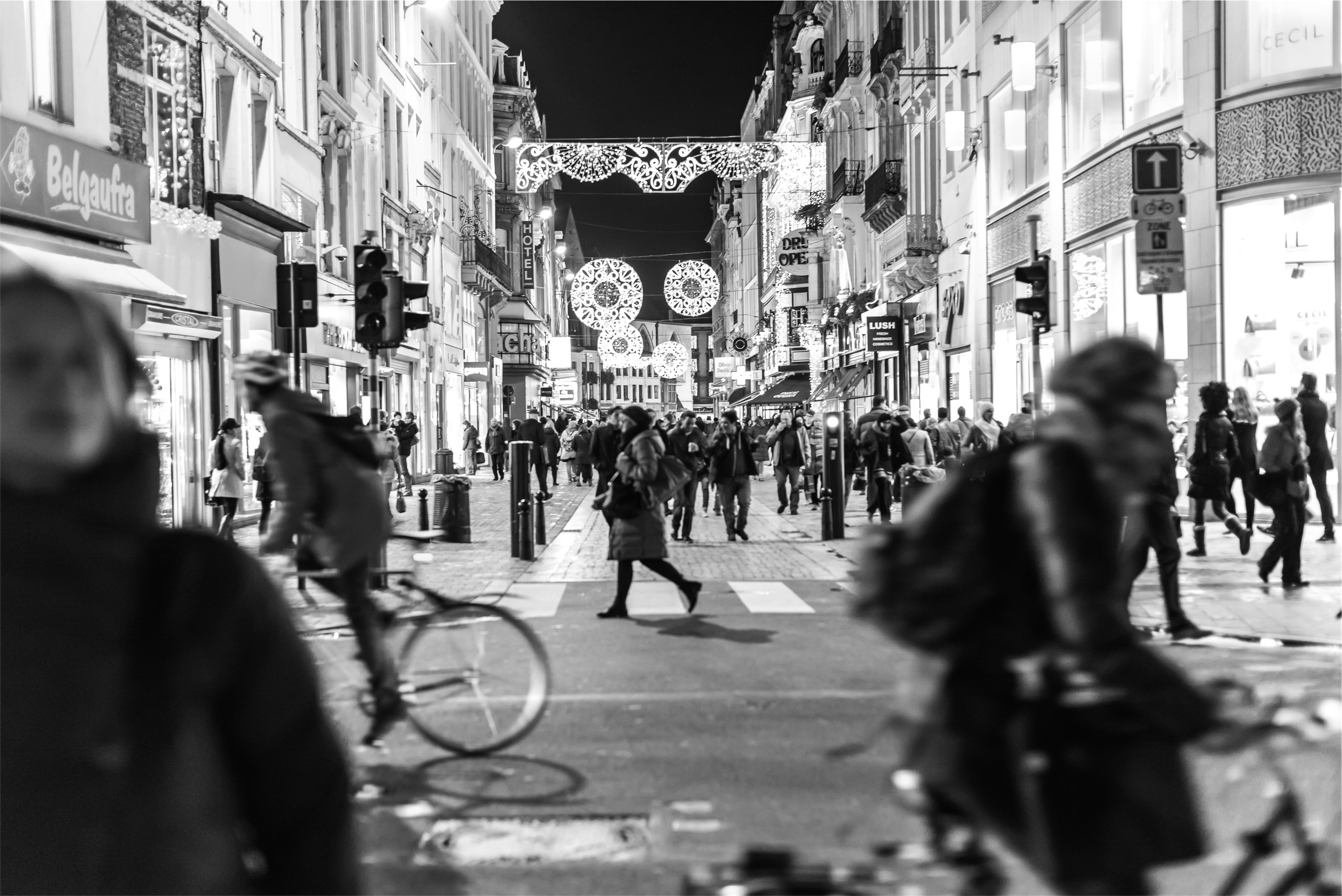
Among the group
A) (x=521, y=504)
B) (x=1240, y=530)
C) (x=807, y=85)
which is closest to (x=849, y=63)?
(x=807, y=85)

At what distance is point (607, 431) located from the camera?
2170 centimetres

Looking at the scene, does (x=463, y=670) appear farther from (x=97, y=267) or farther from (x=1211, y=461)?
(x=97, y=267)

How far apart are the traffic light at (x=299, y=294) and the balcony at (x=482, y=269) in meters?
39.8

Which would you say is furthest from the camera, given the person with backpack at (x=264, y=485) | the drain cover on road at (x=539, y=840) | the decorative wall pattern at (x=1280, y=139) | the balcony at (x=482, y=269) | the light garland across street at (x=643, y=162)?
the balcony at (x=482, y=269)

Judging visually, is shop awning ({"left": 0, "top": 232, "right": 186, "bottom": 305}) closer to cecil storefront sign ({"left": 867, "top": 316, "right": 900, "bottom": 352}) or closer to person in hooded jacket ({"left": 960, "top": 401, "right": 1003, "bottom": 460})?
person in hooded jacket ({"left": 960, "top": 401, "right": 1003, "bottom": 460})

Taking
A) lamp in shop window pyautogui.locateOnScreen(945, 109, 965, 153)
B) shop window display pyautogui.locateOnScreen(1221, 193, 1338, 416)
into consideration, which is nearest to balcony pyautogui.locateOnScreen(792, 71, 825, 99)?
lamp in shop window pyautogui.locateOnScreen(945, 109, 965, 153)

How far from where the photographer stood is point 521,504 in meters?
16.8

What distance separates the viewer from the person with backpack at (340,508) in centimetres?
683

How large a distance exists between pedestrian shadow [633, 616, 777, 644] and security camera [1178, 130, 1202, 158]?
11.5 m

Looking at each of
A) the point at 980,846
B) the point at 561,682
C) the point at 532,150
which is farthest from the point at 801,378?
the point at 980,846

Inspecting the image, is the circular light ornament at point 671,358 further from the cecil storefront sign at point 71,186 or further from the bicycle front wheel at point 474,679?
the bicycle front wheel at point 474,679

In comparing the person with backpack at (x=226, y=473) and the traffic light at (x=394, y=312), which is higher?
the traffic light at (x=394, y=312)

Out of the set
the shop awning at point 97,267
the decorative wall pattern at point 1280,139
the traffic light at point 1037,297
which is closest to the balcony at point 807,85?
the decorative wall pattern at point 1280,139

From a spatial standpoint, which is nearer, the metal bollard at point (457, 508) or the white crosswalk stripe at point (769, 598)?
the white crosswalk stripe at point (769, 598)
